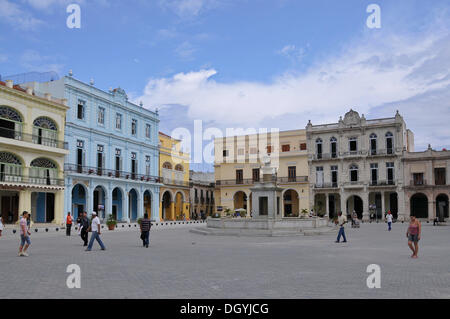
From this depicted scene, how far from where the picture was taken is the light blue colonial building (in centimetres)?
3725

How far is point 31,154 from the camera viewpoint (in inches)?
1292

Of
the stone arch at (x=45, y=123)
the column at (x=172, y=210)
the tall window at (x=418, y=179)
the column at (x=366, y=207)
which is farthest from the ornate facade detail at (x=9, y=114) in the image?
the tall window at (x=418, y=179)

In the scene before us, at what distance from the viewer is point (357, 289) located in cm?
775

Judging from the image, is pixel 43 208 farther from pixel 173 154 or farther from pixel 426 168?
pixel 426 168

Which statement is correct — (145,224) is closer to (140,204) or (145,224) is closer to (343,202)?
(140,204)

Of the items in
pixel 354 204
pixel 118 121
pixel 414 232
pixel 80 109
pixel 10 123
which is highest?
pixel 80 109

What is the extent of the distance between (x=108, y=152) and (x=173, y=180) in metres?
12.6

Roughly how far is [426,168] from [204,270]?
4405 centimetres

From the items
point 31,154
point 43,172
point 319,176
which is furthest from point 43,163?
point 319,176

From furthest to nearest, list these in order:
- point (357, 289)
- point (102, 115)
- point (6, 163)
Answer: point (102, 115), point (6, 163), point (357, 289)

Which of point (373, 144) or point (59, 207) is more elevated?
point (373, 144)

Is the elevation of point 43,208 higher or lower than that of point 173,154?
lower
